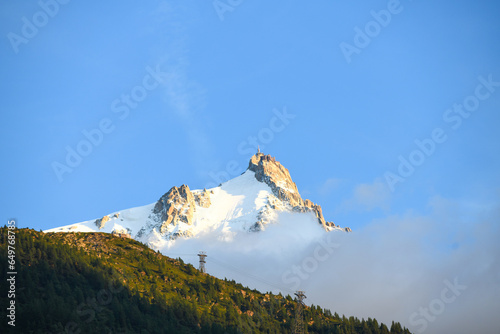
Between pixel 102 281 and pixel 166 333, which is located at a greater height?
pixel 102 281

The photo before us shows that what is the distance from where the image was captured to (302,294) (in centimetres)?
18138

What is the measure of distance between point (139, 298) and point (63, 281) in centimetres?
2570

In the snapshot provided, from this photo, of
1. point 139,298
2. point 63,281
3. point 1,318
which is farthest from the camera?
point 139,298

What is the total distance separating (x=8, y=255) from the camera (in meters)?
173

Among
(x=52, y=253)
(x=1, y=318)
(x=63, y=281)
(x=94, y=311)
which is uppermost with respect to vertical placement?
(x=52, y=253)

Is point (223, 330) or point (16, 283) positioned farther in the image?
point (223, 330)

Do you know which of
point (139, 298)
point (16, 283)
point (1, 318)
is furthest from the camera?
point (139, 298)

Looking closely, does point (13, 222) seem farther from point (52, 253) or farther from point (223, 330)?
point (223, 330)

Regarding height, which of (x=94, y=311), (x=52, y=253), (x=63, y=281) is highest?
(x=52, y=253)

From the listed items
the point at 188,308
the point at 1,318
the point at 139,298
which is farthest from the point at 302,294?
the point at 1,318

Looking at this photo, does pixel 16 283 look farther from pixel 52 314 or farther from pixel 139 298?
pixel 139 298

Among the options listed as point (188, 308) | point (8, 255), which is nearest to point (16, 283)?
point (8, 255)

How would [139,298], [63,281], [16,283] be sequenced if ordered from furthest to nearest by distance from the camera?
[139,298]
[63,281]
[16,283]

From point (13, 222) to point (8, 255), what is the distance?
29.4 meters
